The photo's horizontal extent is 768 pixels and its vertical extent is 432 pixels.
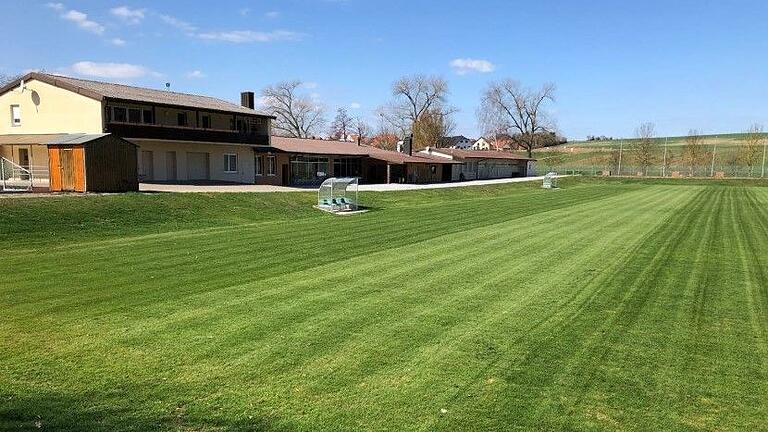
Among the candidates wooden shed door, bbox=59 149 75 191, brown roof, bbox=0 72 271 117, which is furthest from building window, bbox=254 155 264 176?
wooden shed door, bbox=59 149 75 191

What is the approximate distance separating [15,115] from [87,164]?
58.2ft

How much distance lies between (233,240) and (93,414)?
10.2m

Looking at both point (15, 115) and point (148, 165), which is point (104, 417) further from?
point (15, 115)

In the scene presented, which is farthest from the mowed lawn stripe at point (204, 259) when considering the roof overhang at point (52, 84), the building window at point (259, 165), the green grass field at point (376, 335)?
the building window at point (259, 165)

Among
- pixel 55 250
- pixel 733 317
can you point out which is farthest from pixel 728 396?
pixel 55 250

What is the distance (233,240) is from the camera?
14.4 metres

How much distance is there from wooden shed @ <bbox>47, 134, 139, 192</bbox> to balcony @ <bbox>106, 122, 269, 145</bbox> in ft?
29.4

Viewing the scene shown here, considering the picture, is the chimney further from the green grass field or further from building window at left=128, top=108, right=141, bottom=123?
the green grass field

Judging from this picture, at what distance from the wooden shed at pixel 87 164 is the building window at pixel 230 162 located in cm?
1688

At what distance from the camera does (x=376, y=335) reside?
21.5 ft

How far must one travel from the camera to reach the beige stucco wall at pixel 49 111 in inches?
1275

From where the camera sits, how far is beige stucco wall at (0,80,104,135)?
106 ft

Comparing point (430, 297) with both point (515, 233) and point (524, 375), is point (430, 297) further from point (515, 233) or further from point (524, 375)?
point (515, 233)

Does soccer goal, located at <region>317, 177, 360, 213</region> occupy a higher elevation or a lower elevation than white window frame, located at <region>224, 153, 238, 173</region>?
lower
